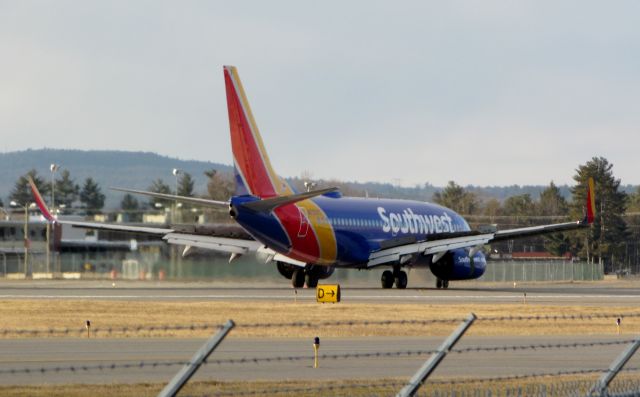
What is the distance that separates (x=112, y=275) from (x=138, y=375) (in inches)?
2291

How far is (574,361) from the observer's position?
24.3 m

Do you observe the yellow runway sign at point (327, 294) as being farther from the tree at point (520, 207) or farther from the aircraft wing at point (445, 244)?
Result: the tree at point (520, 207)

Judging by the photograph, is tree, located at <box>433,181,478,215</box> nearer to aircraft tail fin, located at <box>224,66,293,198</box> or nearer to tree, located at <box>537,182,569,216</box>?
tree, located at <box>537,182,569,216</box>

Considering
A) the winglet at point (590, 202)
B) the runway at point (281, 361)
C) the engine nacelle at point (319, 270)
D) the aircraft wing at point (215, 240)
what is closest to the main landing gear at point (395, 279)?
the engine nacelle at point (319, 270)

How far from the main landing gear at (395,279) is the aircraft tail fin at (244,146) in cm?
892

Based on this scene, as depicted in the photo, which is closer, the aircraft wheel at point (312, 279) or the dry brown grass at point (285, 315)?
the dry brown grass at point (285, 315)

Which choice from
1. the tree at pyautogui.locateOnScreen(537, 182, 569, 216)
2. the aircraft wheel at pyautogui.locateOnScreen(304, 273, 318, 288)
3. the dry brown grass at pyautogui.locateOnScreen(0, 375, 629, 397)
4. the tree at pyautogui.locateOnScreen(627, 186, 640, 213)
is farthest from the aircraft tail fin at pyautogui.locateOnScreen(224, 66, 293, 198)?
the tree at pyautogui.locateOnScreen(627, 186, 640, 213)

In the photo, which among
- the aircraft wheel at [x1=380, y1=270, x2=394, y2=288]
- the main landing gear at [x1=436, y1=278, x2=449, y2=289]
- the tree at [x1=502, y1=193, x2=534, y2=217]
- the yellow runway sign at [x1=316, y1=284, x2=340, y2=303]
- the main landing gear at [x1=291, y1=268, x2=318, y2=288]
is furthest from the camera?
the tree at [x1=502, y1=193, x2=534, y2=217]

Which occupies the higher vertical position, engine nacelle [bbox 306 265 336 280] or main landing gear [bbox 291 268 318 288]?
engine nacelle [bbox 306 265 336 280]

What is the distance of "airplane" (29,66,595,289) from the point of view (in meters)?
51.9

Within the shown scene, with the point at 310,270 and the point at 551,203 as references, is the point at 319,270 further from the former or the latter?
the point at 551,203

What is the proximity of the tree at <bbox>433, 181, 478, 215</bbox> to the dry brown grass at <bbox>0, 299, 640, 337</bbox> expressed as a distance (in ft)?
481

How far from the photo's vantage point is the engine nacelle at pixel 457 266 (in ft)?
196

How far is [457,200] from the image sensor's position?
194 m
